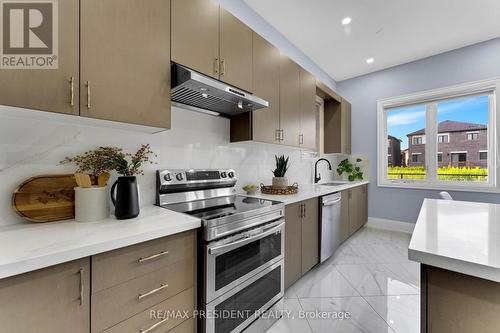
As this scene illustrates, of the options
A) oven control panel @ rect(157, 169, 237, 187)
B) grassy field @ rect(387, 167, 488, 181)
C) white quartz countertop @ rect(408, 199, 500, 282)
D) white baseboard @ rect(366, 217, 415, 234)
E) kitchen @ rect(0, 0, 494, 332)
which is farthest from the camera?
white baseboard @ rect(366, 217, 415, 234)

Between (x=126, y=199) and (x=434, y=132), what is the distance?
4.49 metres

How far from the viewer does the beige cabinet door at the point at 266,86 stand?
190cm

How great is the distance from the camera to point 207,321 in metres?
1.12

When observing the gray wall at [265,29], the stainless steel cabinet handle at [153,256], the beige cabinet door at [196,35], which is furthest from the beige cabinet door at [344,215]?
the stainless steel cabinet handle at [153,256]

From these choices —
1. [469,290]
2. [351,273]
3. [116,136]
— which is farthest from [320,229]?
[116,136]

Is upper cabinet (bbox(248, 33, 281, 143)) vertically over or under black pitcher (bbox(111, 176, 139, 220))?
over

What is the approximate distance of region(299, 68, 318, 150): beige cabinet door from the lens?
2.53 m

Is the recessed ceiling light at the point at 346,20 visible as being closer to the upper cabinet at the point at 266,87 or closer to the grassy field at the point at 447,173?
the upper cabinet at the point at 266,87

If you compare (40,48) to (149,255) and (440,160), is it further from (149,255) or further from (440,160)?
(440,160)

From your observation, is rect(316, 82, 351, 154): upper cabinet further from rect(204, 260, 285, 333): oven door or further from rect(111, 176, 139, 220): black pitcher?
rect(111, 176, 139, 220): black pitcher

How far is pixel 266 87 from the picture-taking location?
2008 mm

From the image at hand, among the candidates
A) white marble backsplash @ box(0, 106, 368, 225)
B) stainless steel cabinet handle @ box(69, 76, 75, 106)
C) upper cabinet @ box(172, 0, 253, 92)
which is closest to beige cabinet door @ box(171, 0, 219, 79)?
upper cabinet @ box(172, 0, 253, 92)

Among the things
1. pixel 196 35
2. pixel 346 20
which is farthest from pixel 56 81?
pixel 346 20

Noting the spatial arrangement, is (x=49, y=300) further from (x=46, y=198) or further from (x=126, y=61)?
(x=126, y=61)
